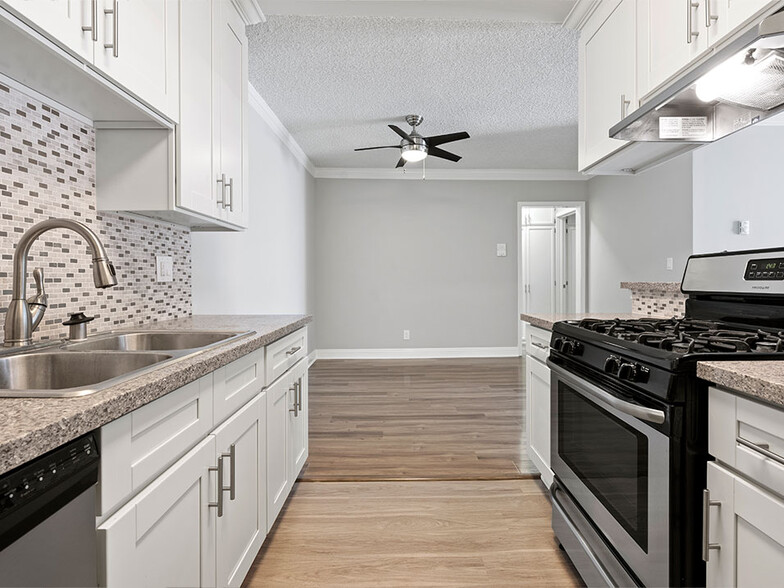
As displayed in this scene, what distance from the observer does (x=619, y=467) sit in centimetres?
140

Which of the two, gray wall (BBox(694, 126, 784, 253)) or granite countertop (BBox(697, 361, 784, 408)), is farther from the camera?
gray wall (BBox(694, 126, 784, 253))

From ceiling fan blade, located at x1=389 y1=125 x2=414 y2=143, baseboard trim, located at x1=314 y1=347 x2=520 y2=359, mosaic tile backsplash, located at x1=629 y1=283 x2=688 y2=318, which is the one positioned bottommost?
baseboard trim, located at x1=314 y1=347 x2=520 y2=359

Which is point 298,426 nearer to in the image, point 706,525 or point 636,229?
point 706,525

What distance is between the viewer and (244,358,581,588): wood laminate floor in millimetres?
1769

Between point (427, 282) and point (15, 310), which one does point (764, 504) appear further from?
point (427, 282)

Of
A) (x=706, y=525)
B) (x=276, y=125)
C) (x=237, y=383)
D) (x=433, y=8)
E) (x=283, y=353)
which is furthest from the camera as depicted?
(x=276, y=125)

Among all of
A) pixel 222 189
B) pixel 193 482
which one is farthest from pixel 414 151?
pixel 193 482

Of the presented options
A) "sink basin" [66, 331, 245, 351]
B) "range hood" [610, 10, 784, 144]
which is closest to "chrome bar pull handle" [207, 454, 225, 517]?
"sink basin" [66, 331, 245, 351]

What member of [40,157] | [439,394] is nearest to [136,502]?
[40,157]

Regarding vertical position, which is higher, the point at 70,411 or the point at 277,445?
the point at 70,411

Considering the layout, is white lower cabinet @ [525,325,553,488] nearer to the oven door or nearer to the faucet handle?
the oven door

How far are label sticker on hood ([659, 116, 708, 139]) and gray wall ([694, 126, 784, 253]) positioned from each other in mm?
2810

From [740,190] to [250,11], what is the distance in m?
4.16

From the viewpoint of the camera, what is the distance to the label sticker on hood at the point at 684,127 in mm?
1703
